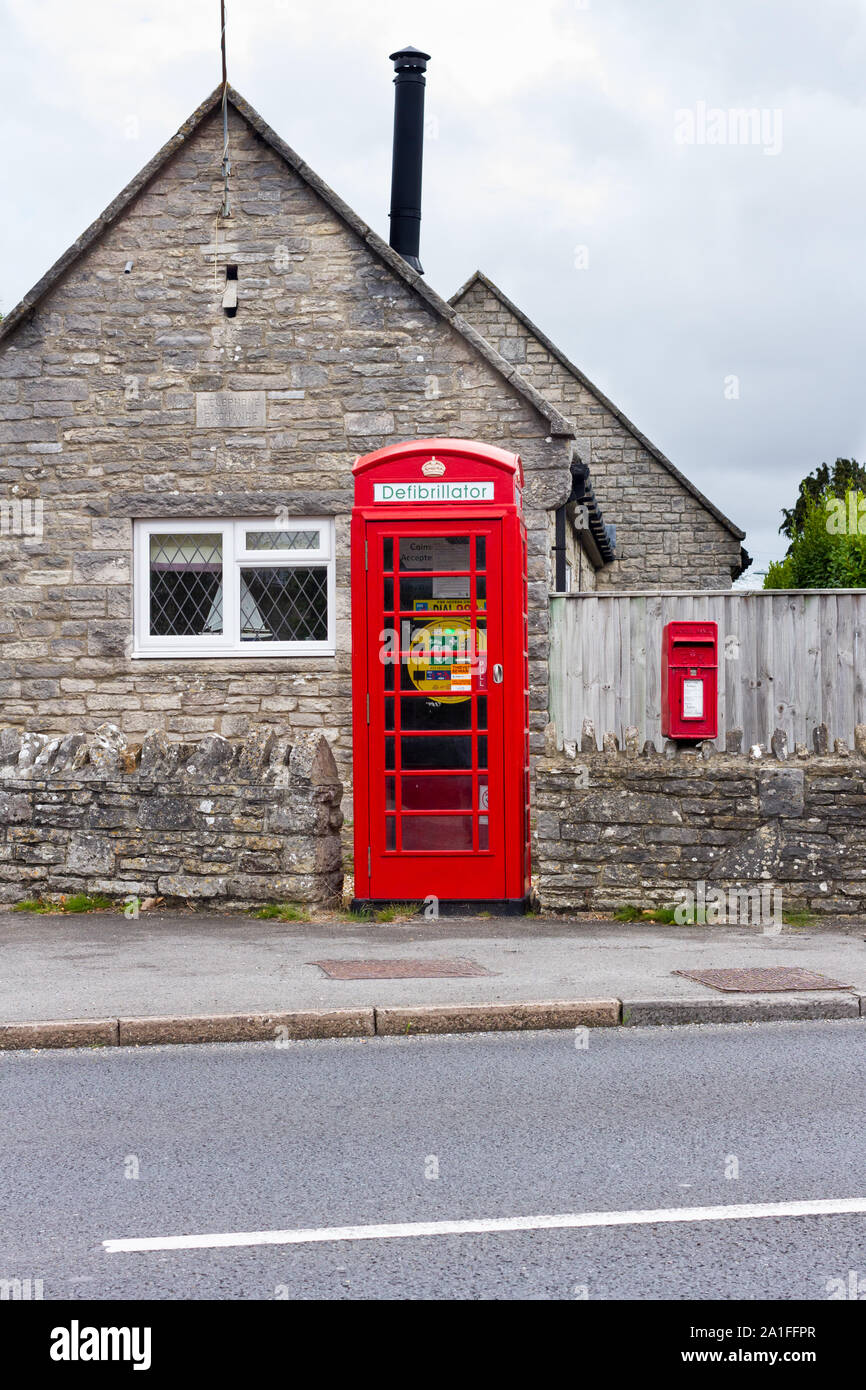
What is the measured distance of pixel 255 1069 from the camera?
6.66m

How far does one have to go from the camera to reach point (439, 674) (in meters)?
10.3

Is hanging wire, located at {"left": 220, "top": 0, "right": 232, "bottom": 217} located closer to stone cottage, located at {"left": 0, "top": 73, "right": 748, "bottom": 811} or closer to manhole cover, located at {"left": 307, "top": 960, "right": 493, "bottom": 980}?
stone cottage, located at {"left": 0, "top": 73, "right": 748, "bottom": 811}

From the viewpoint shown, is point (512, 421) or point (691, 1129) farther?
point (512, 421)

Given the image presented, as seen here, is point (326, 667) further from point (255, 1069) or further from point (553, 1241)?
point (553, 1241)

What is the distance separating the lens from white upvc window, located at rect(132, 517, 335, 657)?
13.8 metres

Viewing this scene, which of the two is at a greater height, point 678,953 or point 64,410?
point 64,410

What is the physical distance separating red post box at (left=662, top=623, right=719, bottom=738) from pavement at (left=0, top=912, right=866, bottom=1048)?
1.42 meters

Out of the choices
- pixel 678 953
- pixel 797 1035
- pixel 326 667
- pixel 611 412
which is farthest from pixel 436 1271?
pixel 611 412

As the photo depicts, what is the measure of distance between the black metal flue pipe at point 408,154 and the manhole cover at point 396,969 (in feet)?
39.2

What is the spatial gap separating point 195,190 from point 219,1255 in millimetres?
11682

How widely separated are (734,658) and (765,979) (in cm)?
575

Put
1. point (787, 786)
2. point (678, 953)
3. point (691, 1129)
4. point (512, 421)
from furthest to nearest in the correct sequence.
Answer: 1. point (512, 421)
2. point (787, 786)
3. point (678, 953)
4. point (691, 1129)

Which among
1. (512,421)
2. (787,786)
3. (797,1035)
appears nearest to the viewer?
(797,1035)

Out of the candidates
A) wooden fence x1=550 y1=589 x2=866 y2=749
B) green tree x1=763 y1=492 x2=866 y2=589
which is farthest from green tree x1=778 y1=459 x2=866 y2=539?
wooden fence x1=550 y1=589 x2=866 y2=749
